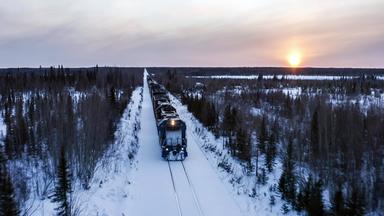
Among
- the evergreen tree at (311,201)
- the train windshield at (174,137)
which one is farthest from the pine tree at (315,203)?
the train windshield at (174,137)

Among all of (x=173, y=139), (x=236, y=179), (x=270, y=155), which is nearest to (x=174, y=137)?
(x=173, y=139)

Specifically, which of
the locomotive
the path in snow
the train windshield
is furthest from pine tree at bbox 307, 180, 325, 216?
the train windshield

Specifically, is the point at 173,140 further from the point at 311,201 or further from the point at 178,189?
the point at 311,201

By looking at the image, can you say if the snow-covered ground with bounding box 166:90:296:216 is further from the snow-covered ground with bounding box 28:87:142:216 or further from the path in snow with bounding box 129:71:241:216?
the snow-covered ground with bounding box 28:87:142:216

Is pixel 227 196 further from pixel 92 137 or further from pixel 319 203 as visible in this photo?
pixel 92 137

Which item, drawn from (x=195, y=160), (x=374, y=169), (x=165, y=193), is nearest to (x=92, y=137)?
(x=165, y=193)

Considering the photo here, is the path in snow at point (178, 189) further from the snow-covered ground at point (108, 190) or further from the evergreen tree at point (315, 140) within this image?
the evergreen tree at point (315, 140)

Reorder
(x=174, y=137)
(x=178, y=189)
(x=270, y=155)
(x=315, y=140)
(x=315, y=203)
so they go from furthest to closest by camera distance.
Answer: (x=174, y=137) < (x=270, y=155) < (x=315, y=140) < (x=178, y=189) < (x=315, y=203)

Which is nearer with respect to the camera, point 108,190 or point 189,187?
point 108,190

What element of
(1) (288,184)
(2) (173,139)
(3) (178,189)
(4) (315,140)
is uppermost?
(4) (315,140)
